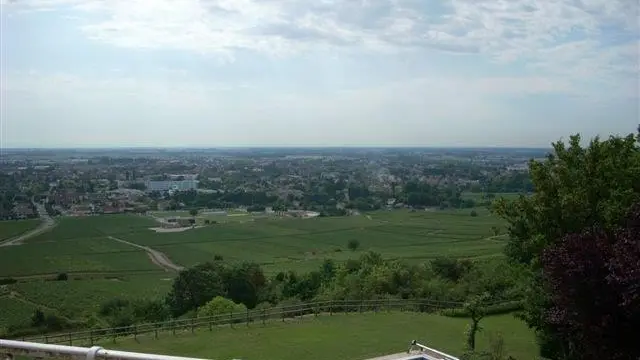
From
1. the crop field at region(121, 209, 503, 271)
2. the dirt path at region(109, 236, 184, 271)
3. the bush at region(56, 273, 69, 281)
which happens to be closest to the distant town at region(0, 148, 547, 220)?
the crop field at region(121, 209, 503, 271)

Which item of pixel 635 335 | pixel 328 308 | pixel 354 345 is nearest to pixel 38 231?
pixel 328 308

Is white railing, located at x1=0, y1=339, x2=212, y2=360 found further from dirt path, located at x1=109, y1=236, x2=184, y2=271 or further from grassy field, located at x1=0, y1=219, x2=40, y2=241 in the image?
grassy field, located at x1=0, y1=219, x2=40, y2=241

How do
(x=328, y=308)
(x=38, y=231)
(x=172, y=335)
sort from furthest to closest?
(x=38, y=231)
(x=328, y=308)
(x=172, y=335)

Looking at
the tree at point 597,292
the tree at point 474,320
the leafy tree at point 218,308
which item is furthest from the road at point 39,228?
the tree at point 597,292

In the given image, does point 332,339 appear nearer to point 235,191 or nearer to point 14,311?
point 14,311

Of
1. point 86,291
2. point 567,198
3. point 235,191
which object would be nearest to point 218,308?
point 86,291

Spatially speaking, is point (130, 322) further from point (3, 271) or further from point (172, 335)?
point (3, 271)
